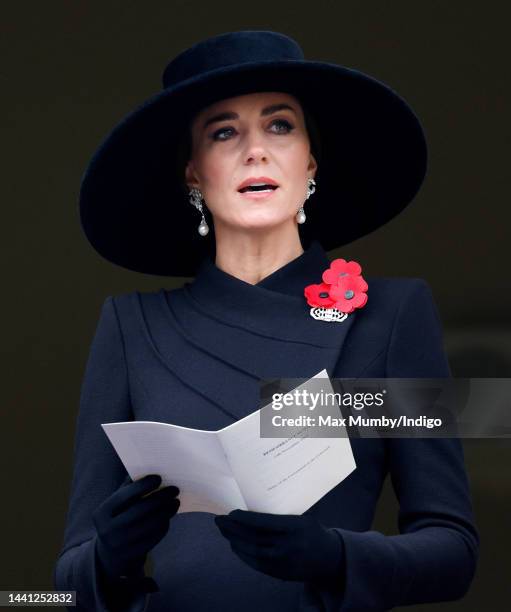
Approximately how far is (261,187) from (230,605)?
26.7 inches

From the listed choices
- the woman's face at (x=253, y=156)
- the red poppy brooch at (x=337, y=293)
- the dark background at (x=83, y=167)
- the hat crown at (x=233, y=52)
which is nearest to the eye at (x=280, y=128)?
the woman's face at (x=253, y=156)

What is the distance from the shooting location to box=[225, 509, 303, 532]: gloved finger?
8.20 ft

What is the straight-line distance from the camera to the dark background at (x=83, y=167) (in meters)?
4.34

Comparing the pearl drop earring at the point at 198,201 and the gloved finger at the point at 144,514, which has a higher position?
the pearl drop earring at the point at 198,201

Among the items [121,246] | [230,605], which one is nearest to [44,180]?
[121,246]

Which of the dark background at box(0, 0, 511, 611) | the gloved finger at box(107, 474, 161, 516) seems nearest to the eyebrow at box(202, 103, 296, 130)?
the gloved finger at box(107, 474, 161, 516)

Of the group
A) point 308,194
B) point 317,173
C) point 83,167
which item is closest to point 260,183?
point 308,194

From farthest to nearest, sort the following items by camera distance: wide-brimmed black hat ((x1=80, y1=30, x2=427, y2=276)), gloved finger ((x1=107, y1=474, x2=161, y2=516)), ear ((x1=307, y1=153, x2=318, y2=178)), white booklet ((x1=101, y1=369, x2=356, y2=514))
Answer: ear ((x1=307, y1=153, x2=318, y2=178)) → wide-brimmed black hat ((x1=80, y1=30, x2=427, y2=276)) → gloved finger ((x1=107, y1=474, x2=161, y2=516)) → white booklet ((x1=101, y1=369, x2=356, y2=514))

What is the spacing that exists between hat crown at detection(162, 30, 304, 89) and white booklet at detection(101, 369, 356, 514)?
25.1 inches

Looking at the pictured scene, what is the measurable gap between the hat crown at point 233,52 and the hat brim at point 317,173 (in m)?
0.05

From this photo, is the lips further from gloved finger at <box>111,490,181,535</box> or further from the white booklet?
gloved finger at <box>111,490,181,535</box>

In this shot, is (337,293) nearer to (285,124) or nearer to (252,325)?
(252,325)

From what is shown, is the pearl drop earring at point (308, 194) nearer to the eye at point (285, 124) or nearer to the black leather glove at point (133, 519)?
the eye at point (285, 124)

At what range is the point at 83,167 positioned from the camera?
444 centimetres
